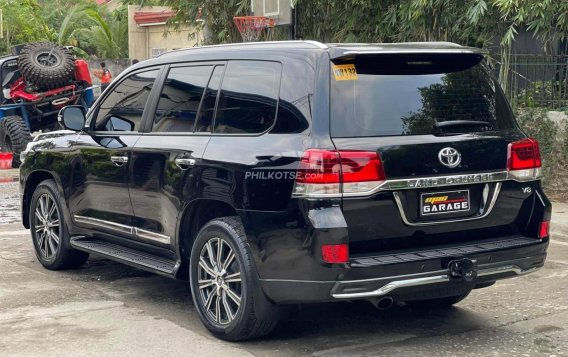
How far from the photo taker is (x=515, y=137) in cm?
598

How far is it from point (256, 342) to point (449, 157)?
1649mm

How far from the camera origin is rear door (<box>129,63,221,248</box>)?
20.5 feet

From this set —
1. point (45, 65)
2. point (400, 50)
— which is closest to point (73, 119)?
point (400, 50)

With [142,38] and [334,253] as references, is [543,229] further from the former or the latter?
[142,38]

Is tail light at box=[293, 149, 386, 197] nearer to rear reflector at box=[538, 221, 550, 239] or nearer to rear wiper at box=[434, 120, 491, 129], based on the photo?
rear wiper at box=[434, 120, 491, 129]

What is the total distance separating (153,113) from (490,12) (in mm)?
7438

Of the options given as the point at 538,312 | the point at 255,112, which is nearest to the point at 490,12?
the point at 538,312

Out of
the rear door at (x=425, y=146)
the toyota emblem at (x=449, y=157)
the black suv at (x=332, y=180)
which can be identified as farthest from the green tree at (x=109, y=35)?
the toyota emblem at (x=449, y=157)

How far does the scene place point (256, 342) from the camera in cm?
588

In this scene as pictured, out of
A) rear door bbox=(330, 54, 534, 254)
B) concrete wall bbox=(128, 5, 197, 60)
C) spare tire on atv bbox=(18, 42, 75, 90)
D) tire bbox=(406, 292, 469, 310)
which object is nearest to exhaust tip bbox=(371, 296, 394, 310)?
rear door bbox=(330, 54, 534, 254)

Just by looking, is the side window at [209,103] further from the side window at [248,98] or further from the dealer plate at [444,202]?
the dealer plate at [444,202]

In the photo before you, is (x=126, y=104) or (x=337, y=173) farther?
(x=126, y=104)

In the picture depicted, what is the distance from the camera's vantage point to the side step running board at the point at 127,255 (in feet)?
21.4

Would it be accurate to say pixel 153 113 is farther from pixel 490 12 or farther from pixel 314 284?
pixel 490 12
